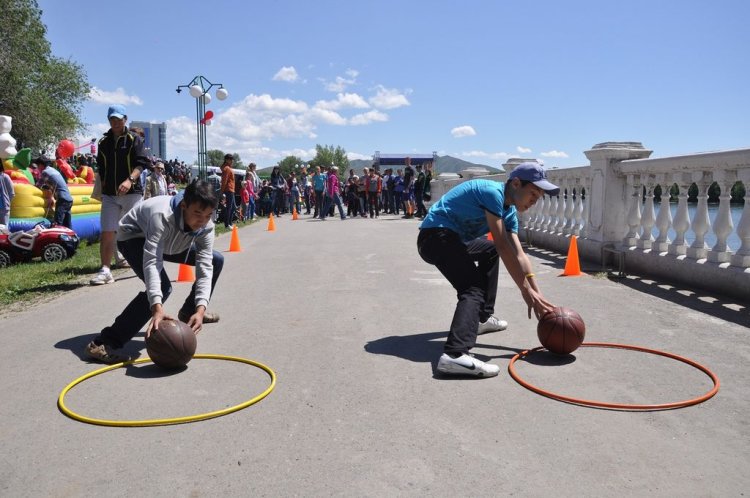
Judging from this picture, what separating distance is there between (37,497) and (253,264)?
8112 mm

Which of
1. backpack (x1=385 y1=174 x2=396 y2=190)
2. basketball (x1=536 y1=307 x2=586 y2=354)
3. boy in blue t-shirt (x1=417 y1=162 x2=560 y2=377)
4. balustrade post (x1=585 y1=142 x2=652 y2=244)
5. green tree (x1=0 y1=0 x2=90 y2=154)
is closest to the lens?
boy in blue t-shirt (x1=417 y1=162 x2=560 y2=377)

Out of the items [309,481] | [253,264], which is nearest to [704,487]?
[309,481]

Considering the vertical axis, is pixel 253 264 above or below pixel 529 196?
below

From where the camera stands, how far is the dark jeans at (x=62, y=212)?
12258 millimetres

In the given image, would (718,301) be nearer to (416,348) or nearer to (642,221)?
(642,221)

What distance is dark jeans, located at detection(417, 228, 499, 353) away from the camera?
15.4 ft

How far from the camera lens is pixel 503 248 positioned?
487cm

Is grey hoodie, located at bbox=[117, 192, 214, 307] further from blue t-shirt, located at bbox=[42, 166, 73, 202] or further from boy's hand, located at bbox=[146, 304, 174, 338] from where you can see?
blue t-shirt, located at bbox=[42, 166, 73, 202]

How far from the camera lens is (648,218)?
29.4 feet

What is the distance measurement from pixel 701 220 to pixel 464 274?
4.47 meters

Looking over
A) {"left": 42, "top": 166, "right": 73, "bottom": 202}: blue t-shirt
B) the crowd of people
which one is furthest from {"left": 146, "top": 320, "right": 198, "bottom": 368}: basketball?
the crowd of people

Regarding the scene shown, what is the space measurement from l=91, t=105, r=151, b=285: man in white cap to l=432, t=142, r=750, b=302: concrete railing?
22.9 feet

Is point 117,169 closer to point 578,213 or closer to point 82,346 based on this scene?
point 82,346

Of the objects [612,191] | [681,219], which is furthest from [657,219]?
[612,191]
